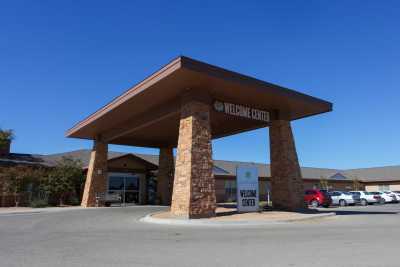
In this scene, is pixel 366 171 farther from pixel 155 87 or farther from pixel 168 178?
pixel 155 87

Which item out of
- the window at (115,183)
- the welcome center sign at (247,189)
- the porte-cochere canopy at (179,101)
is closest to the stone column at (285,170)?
the porte-cochere canopy at (179,101)

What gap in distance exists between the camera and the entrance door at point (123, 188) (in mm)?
33031

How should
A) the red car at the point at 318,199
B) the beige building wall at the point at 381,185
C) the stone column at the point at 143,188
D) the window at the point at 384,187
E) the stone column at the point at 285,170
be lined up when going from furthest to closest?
the window at the point at 384,187
the beige building wall at the point at 381,185
the stone column at the point at 143,188
the red car at the point at 318,199
the stone column at the point at 285,170

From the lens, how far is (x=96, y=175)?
2883 centimetres

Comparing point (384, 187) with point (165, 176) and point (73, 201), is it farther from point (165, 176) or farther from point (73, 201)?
point (73, 201)

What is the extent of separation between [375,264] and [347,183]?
171ft

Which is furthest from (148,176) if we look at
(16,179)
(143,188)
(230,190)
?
(16,179)

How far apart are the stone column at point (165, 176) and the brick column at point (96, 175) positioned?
16.6ft

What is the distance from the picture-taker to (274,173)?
68.7 ft

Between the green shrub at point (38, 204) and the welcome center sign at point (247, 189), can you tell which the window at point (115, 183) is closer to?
the green shrub at point (38, 204)

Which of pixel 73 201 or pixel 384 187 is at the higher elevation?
pixel 384 187

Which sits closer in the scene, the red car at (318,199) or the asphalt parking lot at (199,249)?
the asphalt parking lot at (199,249)

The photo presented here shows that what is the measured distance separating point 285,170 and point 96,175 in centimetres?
1529

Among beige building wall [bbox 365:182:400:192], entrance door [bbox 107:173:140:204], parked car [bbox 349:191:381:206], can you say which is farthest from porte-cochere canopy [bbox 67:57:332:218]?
beige building wall [bbox 365:182:400:192]
